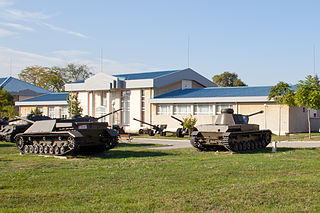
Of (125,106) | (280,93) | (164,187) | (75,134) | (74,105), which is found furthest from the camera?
(125,106)

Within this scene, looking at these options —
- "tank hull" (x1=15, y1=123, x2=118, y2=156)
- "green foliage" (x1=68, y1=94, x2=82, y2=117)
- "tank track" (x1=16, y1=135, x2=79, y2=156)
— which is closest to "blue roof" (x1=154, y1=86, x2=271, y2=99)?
"green foliage" (x1=68, y1=94, x2=82, y2=117)

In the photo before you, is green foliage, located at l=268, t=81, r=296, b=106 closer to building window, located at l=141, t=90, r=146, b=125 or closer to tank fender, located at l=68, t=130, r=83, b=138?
building window, located at l=141, t=90, r=146, b=125

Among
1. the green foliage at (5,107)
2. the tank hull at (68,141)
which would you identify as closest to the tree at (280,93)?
the tank hull at (68,141)

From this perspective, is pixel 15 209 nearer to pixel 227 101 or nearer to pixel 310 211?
pixel 310 211

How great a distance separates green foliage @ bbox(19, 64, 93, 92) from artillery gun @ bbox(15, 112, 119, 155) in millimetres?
62678

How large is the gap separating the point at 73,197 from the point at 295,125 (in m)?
30.0

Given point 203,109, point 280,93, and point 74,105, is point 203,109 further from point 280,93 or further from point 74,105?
point 74,105

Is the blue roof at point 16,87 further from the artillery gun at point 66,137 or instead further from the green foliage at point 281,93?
the artillery gun at point 66,137

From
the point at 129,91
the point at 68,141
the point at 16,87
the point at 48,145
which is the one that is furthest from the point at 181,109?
the point at 16,87

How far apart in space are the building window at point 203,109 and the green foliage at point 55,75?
46.0 meters

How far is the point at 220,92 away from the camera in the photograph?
1542 inches

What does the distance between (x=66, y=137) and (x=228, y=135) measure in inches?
274

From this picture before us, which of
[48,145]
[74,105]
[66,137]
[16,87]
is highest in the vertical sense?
[16,87]

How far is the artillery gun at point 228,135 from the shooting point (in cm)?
1894
